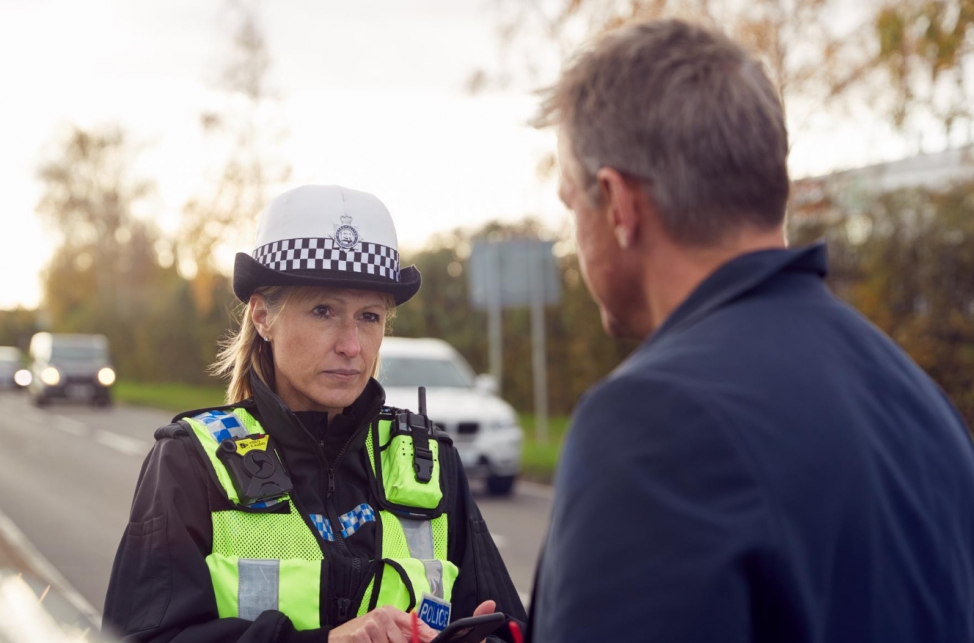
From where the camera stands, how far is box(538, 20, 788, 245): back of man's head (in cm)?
136

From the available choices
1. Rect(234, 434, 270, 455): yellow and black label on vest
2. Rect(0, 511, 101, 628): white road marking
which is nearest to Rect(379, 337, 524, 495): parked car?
Rect(0, 511, 101, 628): white road marking

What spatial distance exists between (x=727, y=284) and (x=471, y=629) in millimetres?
Answer: 1053

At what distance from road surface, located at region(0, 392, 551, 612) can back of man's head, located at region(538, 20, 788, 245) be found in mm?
6526

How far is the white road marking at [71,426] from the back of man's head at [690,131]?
66.0ft

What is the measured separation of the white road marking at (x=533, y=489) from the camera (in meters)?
12.6

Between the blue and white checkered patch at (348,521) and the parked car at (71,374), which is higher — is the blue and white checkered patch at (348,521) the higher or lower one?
the higher one

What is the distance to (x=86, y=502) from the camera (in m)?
12.0

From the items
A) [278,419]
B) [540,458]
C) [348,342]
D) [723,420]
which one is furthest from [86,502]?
[723,420]

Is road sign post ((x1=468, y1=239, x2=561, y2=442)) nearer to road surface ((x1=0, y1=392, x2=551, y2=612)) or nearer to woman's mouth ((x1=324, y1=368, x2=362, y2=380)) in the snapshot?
road surface ((x1=0, y1=392, x2=551, y2=612))

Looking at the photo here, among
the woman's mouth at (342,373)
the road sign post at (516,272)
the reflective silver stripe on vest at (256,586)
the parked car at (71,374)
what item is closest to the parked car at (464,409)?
the road sign post at (516,272)

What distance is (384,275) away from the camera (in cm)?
263

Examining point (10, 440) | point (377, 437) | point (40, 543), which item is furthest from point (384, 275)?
point (10, 440)

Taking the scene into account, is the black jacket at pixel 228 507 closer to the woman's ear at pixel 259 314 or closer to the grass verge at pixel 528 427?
the woman's ear at pixel 259 314

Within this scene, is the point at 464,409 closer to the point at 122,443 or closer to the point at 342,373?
the point at 122,443
